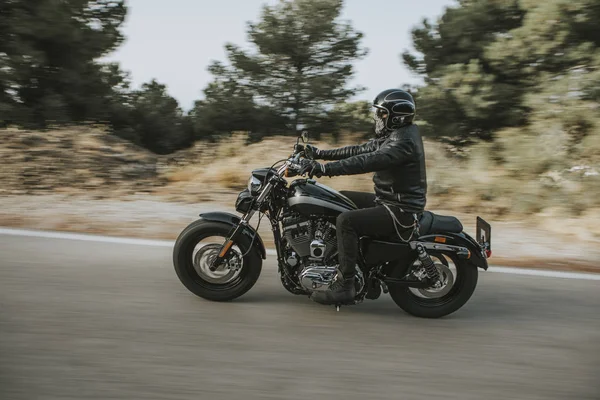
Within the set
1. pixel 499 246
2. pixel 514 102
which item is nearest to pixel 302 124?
pixel 514 102

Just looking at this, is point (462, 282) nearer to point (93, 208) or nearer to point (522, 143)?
point (93, 208)

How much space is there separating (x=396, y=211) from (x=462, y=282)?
81 centimetres

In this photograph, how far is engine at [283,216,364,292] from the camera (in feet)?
16.9

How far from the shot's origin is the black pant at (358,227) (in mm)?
4949

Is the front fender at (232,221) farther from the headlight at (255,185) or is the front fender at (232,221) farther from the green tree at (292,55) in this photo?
the green tree at (292,55)

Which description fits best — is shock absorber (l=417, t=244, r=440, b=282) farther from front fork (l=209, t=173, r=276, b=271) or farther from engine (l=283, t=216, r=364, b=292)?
front fork (l=209, t=173, r=276, b=271)

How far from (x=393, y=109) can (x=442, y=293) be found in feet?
4.94

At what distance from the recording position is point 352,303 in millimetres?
5133

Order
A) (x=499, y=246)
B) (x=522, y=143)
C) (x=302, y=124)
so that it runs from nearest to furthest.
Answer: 1. (x=499, y=246)
2. (x=522, y=143)
3. (x=302, y=124)

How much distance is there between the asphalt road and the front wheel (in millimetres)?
137

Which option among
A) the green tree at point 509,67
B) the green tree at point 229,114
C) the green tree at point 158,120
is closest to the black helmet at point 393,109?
the green tree at point 509,67

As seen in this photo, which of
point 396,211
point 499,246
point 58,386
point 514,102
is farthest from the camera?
point 514,102

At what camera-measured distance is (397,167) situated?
196 inches

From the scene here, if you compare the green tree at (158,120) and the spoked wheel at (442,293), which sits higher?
the green tree at (158,120)
